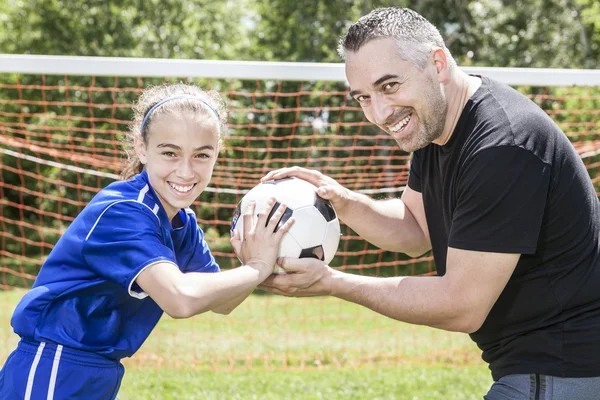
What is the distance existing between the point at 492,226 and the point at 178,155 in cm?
121

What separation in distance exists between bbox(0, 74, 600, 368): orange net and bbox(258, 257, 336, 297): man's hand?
1701mm

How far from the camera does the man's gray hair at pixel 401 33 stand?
2.82 meters

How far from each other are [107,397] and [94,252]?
584 mm

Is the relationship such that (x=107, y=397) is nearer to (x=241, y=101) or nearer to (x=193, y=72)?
(x=193, y=72)

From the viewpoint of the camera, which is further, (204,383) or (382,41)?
(204,383)

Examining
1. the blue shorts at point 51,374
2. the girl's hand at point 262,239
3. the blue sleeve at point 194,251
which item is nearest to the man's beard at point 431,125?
the girl's hand at point 262,239

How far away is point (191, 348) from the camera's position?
6.67m

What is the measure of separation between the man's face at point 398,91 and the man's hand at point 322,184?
0.47 meters

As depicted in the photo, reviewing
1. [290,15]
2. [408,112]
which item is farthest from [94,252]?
[290,15]

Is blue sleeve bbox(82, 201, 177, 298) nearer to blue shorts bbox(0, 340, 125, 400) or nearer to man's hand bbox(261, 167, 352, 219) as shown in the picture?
blue shorts bbox(0, 340, 125, 400)

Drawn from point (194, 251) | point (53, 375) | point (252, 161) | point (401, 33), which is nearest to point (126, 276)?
point (53, 375)

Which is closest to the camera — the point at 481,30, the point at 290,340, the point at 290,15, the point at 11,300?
the point at 290,340

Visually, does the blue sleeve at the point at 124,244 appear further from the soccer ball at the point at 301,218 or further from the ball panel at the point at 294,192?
the ball panel at the point at 294,192

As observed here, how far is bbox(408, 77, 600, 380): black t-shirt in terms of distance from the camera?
2.61m
